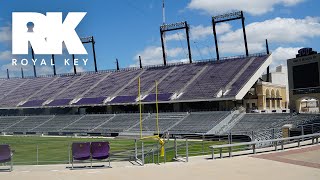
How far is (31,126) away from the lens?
5909 centimetres

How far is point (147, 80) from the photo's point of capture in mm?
60812

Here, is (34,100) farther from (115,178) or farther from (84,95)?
(115,178)

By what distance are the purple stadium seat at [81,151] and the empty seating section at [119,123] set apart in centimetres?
3527

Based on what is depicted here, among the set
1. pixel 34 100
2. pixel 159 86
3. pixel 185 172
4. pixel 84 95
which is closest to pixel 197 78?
pixel 159 86

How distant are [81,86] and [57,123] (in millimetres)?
11065

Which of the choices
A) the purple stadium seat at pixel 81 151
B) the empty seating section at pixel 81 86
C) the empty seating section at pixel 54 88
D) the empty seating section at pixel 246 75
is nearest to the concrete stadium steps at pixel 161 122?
the empty seating section at pixel 246 75

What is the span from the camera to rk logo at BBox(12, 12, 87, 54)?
4847 cm

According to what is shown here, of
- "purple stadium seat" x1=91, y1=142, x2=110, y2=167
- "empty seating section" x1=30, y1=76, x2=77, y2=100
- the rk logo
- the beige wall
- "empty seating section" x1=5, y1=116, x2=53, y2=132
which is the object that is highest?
the rk logo

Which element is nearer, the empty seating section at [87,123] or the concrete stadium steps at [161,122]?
the concrete stadium steps at [161,122]

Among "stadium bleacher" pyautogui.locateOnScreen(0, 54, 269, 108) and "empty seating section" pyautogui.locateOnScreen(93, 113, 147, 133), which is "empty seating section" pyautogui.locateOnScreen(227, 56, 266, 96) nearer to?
"stadium bleacher" pyautogui.locateOnScreen(0, 54, 269, 108)

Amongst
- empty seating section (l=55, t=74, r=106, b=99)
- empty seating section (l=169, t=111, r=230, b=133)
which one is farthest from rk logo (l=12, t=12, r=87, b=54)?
empty seating section (l=169, t=111, r=230, b=133)

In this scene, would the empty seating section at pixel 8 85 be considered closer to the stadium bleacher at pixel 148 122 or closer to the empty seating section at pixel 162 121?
the stadium bleacher at pixel 148 122

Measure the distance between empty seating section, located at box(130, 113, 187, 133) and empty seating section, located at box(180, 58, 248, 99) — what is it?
3.21 meters

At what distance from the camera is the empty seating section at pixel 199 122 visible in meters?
42.6
